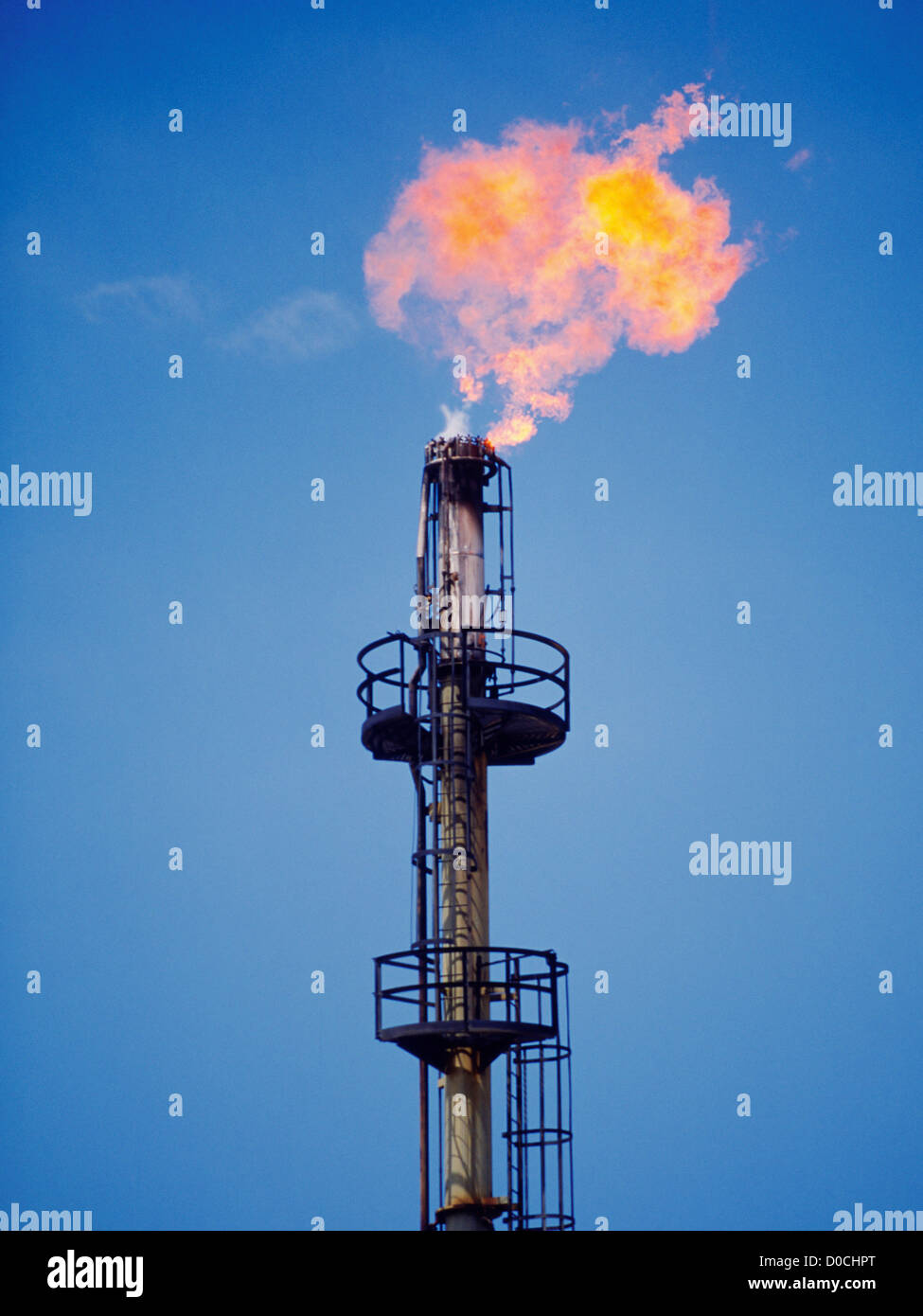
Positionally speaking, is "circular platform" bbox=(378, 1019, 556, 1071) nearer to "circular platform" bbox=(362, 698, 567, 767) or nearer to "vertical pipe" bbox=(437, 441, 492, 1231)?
"vertical pipe" bbox=(437, 441, 492, 1231)

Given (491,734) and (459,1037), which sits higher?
(491,734)

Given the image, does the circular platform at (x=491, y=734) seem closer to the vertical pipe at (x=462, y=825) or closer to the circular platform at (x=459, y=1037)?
the vertical pipe at (x=462, y=825)

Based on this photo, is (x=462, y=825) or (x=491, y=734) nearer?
(x=462, y=825)

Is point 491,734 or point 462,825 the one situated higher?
point 491,734

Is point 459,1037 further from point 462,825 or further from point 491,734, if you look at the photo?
point 491,734

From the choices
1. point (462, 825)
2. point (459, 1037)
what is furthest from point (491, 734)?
point (459, 1037)

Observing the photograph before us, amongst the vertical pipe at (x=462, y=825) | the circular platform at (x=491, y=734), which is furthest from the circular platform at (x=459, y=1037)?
the circular platform at (x=491, y=734)

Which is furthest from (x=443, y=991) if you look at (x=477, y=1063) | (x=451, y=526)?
(x=451, y=526)

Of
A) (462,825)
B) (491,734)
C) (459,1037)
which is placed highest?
(491,734)

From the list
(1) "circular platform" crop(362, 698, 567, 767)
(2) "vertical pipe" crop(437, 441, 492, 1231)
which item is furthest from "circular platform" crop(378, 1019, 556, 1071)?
(1) "circular platform" crop(362, 698, 567, 767)

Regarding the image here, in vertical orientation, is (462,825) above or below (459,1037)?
above
